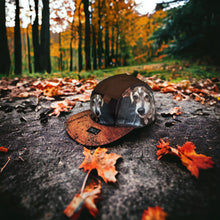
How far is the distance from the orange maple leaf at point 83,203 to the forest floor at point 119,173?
37 mm

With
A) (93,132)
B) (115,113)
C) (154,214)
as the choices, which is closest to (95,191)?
(154,214)

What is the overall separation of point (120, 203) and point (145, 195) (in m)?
0.17

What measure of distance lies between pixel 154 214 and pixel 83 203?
15.5 inches

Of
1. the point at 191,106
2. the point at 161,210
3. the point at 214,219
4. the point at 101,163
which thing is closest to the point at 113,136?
the point at 101,163

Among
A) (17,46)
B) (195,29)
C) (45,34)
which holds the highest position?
(45,34)

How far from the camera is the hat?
1.26 metres

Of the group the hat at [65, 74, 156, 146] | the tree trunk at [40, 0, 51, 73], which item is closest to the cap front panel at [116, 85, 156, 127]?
the hat at [65, 74, 156, 146]

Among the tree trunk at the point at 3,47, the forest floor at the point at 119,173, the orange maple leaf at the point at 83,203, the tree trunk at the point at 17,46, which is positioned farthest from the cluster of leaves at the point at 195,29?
the tree trunk at the point at 17,46

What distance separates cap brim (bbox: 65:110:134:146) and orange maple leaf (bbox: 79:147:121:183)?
120 millimetres

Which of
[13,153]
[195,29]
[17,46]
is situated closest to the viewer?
[13,153]

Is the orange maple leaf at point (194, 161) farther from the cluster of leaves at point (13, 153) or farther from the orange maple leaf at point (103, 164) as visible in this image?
the cluster of leaves at point (13, 153)

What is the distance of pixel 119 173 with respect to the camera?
996mm

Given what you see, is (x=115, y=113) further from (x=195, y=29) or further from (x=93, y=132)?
(x=195, y=29)

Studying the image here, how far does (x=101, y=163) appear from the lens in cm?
102
